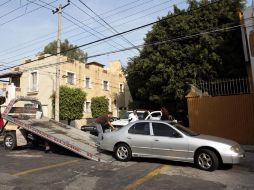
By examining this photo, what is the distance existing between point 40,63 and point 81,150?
22.7 meters

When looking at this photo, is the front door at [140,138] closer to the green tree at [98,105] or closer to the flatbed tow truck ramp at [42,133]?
the flatbed tow truck ramp at [42,133]

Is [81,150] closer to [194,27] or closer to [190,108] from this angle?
[190,108]

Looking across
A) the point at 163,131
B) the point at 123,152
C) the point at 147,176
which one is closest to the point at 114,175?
the point at 147,176

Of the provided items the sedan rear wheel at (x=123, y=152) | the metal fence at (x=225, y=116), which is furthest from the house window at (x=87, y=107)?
the sedan rear wheel at (x=123, y=152)

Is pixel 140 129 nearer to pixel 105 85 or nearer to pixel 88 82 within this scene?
pixel 88 82

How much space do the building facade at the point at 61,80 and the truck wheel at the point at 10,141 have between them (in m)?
14.6

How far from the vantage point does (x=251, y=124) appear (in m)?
16.0

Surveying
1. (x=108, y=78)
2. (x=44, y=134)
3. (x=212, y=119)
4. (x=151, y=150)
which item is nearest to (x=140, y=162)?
(x=151, y=150)

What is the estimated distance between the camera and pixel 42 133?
13219 mm

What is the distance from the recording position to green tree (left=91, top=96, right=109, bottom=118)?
3669cm

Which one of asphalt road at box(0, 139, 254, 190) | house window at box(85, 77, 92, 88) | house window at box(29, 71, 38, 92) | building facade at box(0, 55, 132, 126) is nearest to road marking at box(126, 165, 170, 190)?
asphalt road at box(0, 139, 254, 190)

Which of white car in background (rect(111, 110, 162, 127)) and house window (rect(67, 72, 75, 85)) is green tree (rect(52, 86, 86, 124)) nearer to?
house window (rect(67, 72, 75, 85))

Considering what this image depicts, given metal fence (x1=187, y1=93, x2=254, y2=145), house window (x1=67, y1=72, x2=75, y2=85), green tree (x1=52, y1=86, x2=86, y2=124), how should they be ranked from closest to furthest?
metal fence (x1=187, y1=93, x2=254, y2=145) < green tree (x1=52, y1=86, x2=86, y2=124) < house window (x1=67, y1=72, x2=75, y2=85)

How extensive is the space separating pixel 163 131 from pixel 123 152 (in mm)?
1557
